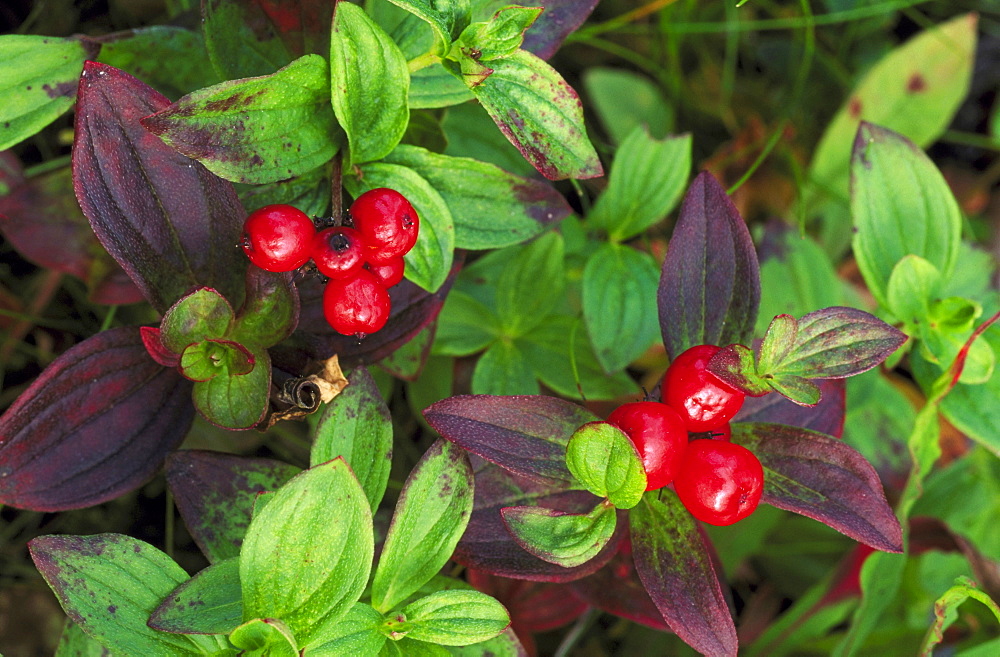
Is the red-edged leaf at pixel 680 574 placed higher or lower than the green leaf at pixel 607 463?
lower

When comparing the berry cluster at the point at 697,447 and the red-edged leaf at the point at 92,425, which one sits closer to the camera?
the berry cluster at the point at 697,447

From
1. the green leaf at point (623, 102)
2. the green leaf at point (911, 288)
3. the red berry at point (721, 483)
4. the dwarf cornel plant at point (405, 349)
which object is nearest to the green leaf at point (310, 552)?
the dwarf cornel plant at point (405, 349)

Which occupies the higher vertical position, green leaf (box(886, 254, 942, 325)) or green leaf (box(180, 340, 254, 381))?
green leaf (box(180, 340, 254, 381))

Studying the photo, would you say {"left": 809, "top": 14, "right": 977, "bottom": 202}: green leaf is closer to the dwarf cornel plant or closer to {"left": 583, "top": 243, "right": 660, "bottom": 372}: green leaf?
the dwarf cornel plant

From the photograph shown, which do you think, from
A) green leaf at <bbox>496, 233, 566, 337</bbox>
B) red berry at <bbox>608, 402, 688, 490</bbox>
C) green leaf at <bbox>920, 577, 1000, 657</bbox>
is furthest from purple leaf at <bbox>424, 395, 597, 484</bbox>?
green leaf at <bbox>920, 577, 1000, 657</bbox>

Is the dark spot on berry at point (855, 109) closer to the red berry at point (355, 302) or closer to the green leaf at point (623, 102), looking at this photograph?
the green leaf at point (623, 102)

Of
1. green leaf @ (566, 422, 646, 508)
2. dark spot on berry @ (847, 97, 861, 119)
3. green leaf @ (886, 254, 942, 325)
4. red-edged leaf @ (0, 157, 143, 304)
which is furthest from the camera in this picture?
dark spot on berry @ (847, 97, 861, 119)
